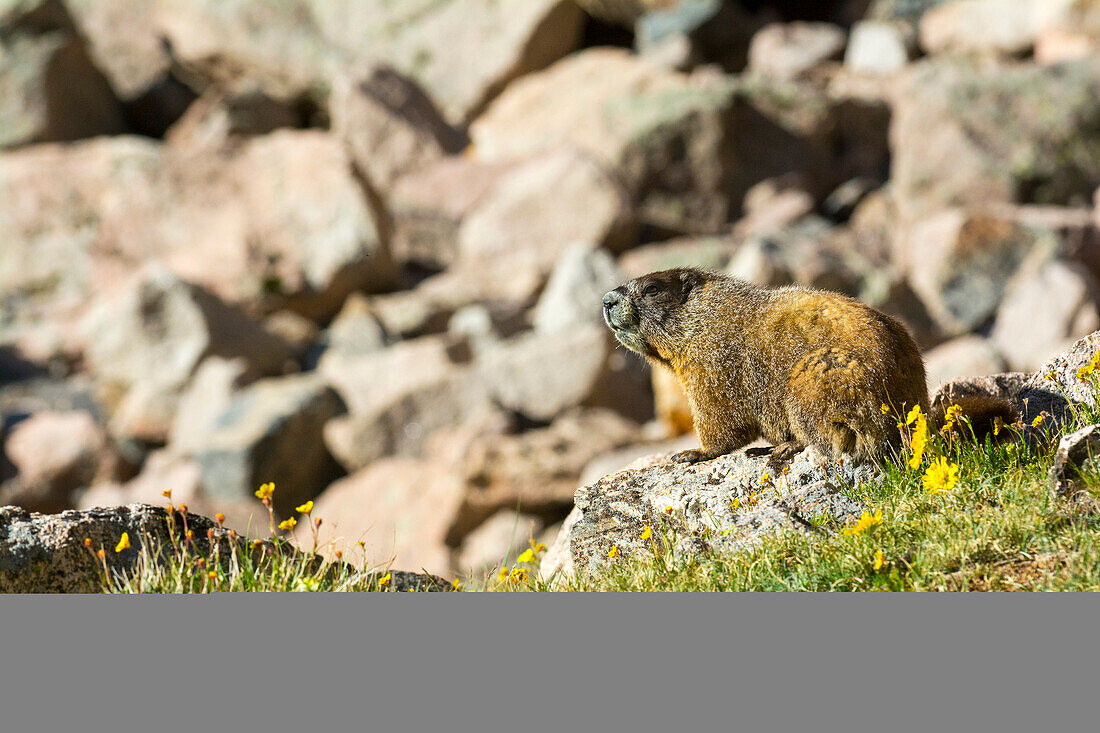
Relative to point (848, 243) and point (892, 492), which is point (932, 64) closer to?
point (848, 243)

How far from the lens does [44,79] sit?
113 feet

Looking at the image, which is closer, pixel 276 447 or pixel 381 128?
pixel 276 447

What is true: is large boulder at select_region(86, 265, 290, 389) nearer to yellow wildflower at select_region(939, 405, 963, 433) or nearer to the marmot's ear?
the marmot's ear

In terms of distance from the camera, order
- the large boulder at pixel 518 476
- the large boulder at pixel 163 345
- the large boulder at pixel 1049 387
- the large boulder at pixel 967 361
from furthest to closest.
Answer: the large boulder at pixel 163 345, the large boulder at pixel 967 361, the large boulder at pixel 518 476, the large boulder at pixel 1049 387

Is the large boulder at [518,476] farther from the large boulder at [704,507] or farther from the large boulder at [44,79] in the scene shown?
the large boulder at [44,79]

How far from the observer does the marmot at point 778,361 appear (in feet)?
22.5

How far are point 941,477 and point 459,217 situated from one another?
2592cm

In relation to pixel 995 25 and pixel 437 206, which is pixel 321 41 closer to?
pixel 437 206

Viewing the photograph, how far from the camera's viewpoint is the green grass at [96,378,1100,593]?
520 cm

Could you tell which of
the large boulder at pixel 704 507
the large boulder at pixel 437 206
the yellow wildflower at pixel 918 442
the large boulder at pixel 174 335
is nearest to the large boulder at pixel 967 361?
the large boulder at pixel 704 507

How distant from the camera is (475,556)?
57.5 feet

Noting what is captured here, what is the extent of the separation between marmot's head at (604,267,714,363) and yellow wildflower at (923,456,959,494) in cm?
229

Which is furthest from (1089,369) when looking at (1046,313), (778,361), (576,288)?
(576,288)

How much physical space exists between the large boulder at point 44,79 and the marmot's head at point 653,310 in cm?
3123
